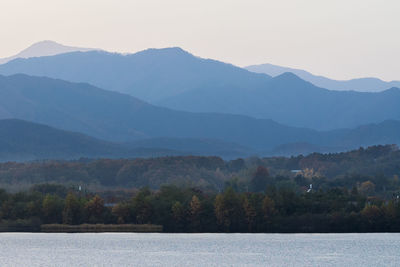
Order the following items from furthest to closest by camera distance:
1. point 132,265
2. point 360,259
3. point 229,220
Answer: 1. point 229,220
2. point 360,259
3. point 132,265

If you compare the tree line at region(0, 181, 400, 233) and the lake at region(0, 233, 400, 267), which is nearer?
the lake at region(0, 233, 400, 267)

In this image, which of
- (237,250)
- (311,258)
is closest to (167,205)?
(237,250)

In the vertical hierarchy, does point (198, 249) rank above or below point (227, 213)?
below

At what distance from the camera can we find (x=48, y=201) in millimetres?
148750

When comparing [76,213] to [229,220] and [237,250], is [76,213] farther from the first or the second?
[237,250]

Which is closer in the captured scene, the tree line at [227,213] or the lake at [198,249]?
the lake at [198,249]

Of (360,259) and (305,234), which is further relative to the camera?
(305,234)

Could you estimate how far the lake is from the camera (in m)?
103

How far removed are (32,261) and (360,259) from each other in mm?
34992

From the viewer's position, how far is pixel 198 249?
385ft

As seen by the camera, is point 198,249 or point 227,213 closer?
point 198,249

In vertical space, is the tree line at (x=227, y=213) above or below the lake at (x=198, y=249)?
above

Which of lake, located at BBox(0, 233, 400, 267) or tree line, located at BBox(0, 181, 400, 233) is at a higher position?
tree line, located at BBox(0, 181, 400, 233)

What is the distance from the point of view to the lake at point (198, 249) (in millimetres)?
102562
